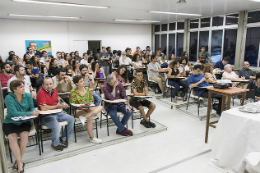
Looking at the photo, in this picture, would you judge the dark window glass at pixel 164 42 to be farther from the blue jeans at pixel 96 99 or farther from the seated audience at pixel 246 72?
the blue jeans at pixel 96 99

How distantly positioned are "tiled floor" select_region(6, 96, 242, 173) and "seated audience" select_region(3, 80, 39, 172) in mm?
261

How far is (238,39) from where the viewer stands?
7301 mm

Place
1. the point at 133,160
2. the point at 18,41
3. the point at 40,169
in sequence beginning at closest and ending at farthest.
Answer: the point at 40,169
the point at 133,160
the point at 18,41

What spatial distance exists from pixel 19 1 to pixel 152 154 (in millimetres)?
4919

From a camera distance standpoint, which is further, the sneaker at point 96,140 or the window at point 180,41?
the window at point 180,41

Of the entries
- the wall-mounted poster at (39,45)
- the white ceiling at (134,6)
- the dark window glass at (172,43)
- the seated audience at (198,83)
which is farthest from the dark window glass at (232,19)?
the wall-mounted poster at (39,45)

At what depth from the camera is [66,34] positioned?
1006 cm

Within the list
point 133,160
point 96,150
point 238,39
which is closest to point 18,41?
point 96,150

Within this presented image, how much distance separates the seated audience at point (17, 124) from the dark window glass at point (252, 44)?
7630 mm

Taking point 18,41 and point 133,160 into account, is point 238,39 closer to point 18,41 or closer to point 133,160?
point 133,160

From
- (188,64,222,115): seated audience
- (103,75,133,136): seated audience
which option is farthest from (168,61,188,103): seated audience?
(103,75,133,136): seated audience

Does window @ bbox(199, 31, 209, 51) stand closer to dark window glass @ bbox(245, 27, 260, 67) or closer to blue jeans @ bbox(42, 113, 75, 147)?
dark window glass @ bbox(245, 27, 260, 67)

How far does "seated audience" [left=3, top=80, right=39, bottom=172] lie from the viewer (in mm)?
2539

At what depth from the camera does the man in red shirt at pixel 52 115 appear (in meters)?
2.87
